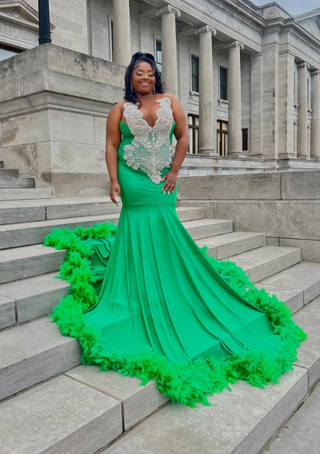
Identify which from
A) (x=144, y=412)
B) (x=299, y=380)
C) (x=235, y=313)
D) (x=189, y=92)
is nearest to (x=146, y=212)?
(x=235, y=313)

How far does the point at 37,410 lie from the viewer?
2.11m

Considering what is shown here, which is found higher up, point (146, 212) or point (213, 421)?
point (146, 212)

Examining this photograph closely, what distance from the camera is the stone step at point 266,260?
482cm

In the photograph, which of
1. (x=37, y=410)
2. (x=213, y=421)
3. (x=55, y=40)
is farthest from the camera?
(x=55, y=40)

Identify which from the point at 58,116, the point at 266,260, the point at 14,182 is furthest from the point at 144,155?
the point at 14,182

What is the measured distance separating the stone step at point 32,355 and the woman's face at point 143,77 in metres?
1.93

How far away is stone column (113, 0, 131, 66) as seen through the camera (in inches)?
755

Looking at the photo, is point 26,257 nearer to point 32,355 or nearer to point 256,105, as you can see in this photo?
point 32,355

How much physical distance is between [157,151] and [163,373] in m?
1.66

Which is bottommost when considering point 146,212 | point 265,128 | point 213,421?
point 213,421

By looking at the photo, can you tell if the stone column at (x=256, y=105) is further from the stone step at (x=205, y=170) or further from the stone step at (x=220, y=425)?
the stone step at (x=220, y=425)

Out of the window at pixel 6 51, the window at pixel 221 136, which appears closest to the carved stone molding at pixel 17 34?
the window at pixel 6 51

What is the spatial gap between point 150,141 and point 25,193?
348 centimetres

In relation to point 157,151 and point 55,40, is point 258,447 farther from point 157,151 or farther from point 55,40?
point 55,40
